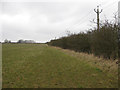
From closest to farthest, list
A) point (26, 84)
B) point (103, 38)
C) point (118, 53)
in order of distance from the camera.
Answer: point (26, 84), point (118, 53), point (103, 38)

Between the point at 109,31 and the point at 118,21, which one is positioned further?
the point at 109,31

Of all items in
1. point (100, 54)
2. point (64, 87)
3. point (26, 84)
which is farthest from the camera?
point (100, 54)

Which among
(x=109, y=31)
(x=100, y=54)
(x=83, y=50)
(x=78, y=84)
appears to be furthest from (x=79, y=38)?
(x=78, y=84)

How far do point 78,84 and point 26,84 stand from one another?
7.74 ft

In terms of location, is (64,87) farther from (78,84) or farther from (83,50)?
(83,50)

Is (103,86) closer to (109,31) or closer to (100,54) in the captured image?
(109,31)

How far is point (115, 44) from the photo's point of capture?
10.3 meters

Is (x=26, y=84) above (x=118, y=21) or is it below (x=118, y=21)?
below

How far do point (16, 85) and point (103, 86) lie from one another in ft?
12.5

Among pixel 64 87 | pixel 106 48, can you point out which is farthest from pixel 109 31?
pixel 64 87

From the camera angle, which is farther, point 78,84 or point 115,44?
point 115,44

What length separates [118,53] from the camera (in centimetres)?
994

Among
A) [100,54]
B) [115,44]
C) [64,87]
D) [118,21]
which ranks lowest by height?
[64,87]

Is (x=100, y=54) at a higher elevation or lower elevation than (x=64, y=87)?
higher
